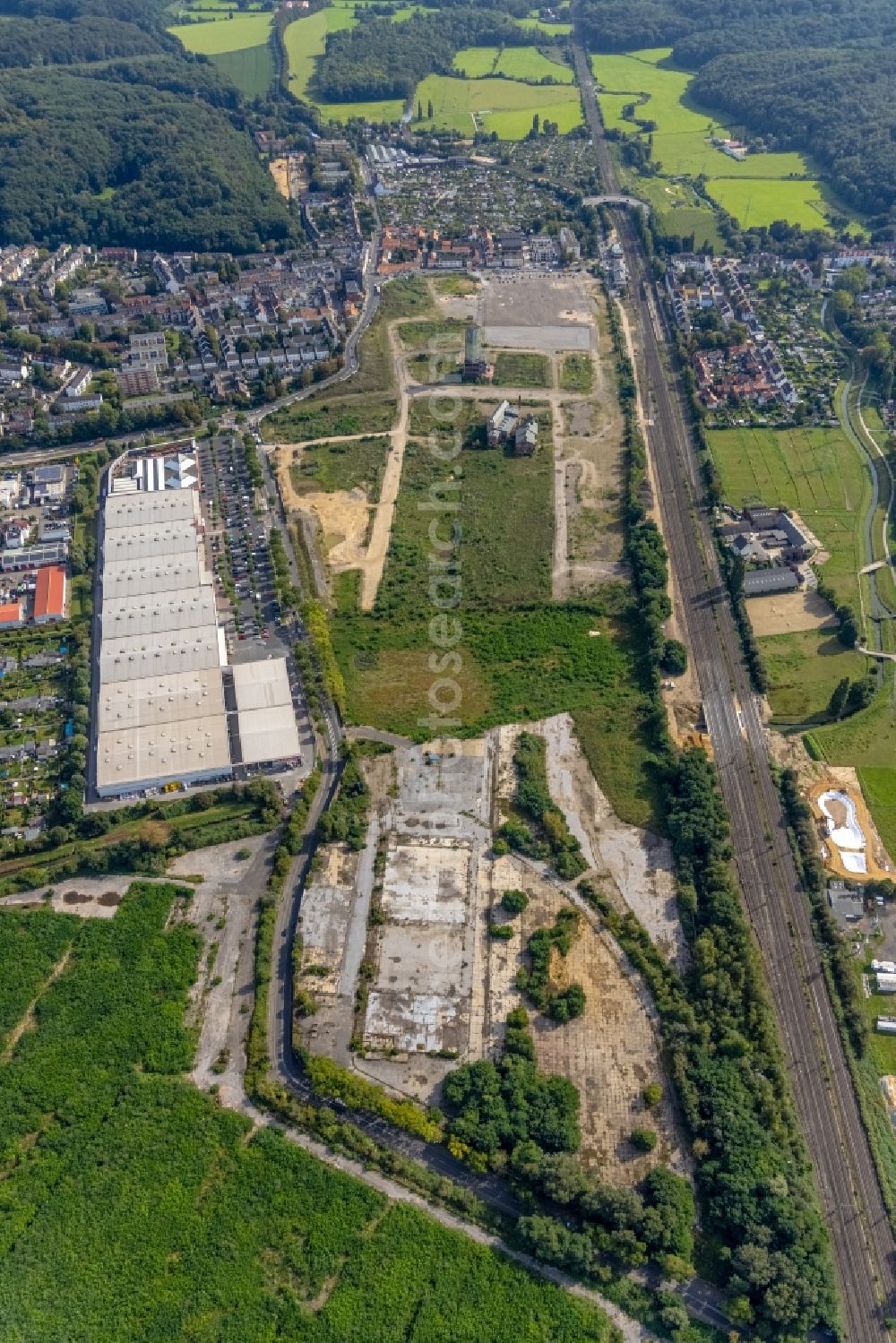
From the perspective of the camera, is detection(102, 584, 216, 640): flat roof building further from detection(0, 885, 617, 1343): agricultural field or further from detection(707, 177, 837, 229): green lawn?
detection(707, 177, 837, 229): green lawn

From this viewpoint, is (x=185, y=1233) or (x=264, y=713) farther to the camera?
(x=264, y=713)

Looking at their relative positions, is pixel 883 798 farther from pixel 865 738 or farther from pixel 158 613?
pixel 158 613

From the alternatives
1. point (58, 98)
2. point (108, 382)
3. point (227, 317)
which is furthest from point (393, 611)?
point (58, 98)

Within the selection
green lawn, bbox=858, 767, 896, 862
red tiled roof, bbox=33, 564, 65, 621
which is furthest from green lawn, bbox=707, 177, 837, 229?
red tiled roof, bbox=33, 564, 65, 621

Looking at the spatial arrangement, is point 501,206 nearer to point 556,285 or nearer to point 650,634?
point 556,285

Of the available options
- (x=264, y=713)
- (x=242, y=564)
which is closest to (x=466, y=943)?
(x=264, y=713)

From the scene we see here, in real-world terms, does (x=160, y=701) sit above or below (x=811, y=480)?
below
